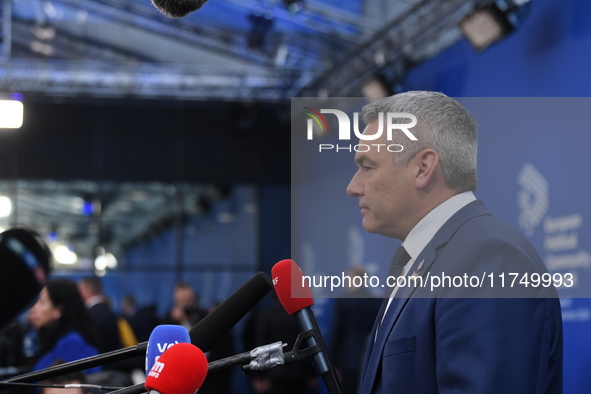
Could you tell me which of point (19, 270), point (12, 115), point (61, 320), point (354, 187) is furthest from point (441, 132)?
point (61, 320)

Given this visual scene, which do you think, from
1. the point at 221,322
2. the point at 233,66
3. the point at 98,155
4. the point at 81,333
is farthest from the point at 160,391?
the point at 98,155

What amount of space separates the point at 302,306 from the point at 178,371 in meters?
0.36

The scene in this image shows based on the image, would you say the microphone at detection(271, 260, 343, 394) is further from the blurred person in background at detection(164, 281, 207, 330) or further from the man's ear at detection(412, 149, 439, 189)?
the blurred person in background at detection(164, 281, 207, 330)

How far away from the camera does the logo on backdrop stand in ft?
4.43

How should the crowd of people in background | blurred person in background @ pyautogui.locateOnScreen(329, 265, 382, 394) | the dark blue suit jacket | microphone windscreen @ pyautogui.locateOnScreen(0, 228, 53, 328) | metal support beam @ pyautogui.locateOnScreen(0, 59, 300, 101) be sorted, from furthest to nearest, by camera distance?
metal support beam @ pyautogui.locateOnScreen(0, 59, 300, 101)
blurred person in background @ pyautogui.locateOnScreen(329, 265, 382, 394)
the crowd of people in background
the dark blue suit jacket
microphone windscreen @ pyautogui.locateOnScreen(0, 228, 53, 328)

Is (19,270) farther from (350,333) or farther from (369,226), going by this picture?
(350,333)

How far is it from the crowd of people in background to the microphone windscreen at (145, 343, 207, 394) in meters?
1.85

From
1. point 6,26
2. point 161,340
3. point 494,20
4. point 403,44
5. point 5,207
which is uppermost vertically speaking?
point 6,26

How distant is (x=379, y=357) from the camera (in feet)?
4.28

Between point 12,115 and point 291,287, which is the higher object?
point 12,115

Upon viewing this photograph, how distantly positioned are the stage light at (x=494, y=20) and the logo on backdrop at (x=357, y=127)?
14.4ft

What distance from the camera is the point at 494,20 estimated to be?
18.0 feet

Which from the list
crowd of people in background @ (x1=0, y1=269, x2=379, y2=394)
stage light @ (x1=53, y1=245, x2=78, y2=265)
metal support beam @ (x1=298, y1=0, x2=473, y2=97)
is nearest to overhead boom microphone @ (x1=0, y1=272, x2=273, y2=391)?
crowd of people in background @ (x1=0, y1=269, x2=379, y2=394)

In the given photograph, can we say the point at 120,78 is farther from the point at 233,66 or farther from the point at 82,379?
the point at 82,379
